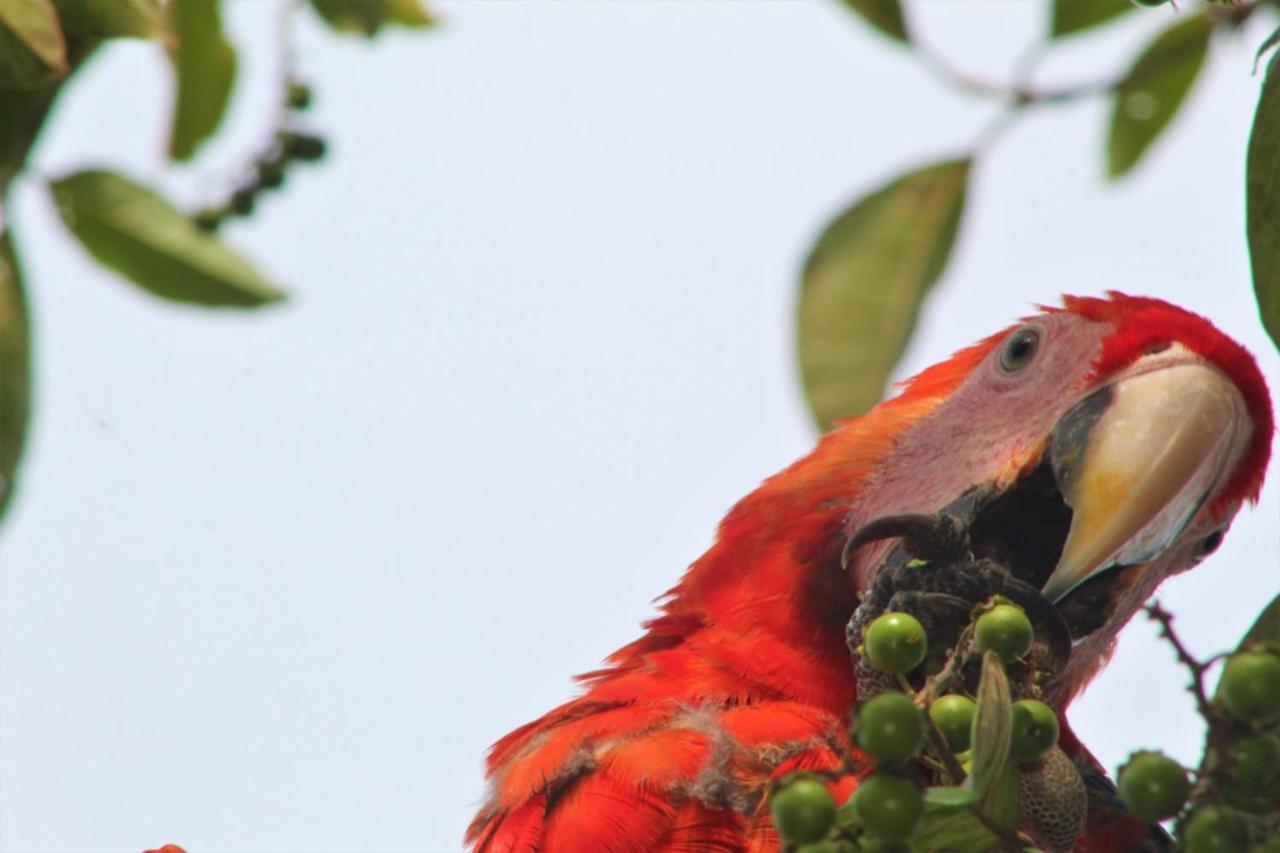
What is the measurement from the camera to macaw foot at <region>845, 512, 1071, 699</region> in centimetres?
200

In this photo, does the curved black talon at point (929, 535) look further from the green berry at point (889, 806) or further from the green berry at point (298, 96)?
the green berry at point (298, 96)

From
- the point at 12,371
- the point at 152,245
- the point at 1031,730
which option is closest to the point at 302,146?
the point at 152,245

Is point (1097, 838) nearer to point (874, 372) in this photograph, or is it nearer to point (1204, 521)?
point (1204, 521)

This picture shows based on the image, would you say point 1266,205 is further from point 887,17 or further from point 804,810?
point 804,810

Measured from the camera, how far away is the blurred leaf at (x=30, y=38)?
159cm

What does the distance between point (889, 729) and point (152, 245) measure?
1253mm

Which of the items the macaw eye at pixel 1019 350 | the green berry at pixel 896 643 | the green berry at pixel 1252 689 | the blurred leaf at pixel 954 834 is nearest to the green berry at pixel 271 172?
the macaw eye at pixel 1019 350

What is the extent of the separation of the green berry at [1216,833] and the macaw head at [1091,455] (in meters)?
0.97

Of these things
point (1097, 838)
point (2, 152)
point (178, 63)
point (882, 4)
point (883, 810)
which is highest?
point (882, 4)

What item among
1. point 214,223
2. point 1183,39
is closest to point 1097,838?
point 1183,39

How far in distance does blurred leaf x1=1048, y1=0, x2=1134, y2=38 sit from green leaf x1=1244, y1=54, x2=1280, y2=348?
0.36 metres

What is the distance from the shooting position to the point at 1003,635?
1444 mm

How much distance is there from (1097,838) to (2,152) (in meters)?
1.70

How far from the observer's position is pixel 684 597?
2623 mm
